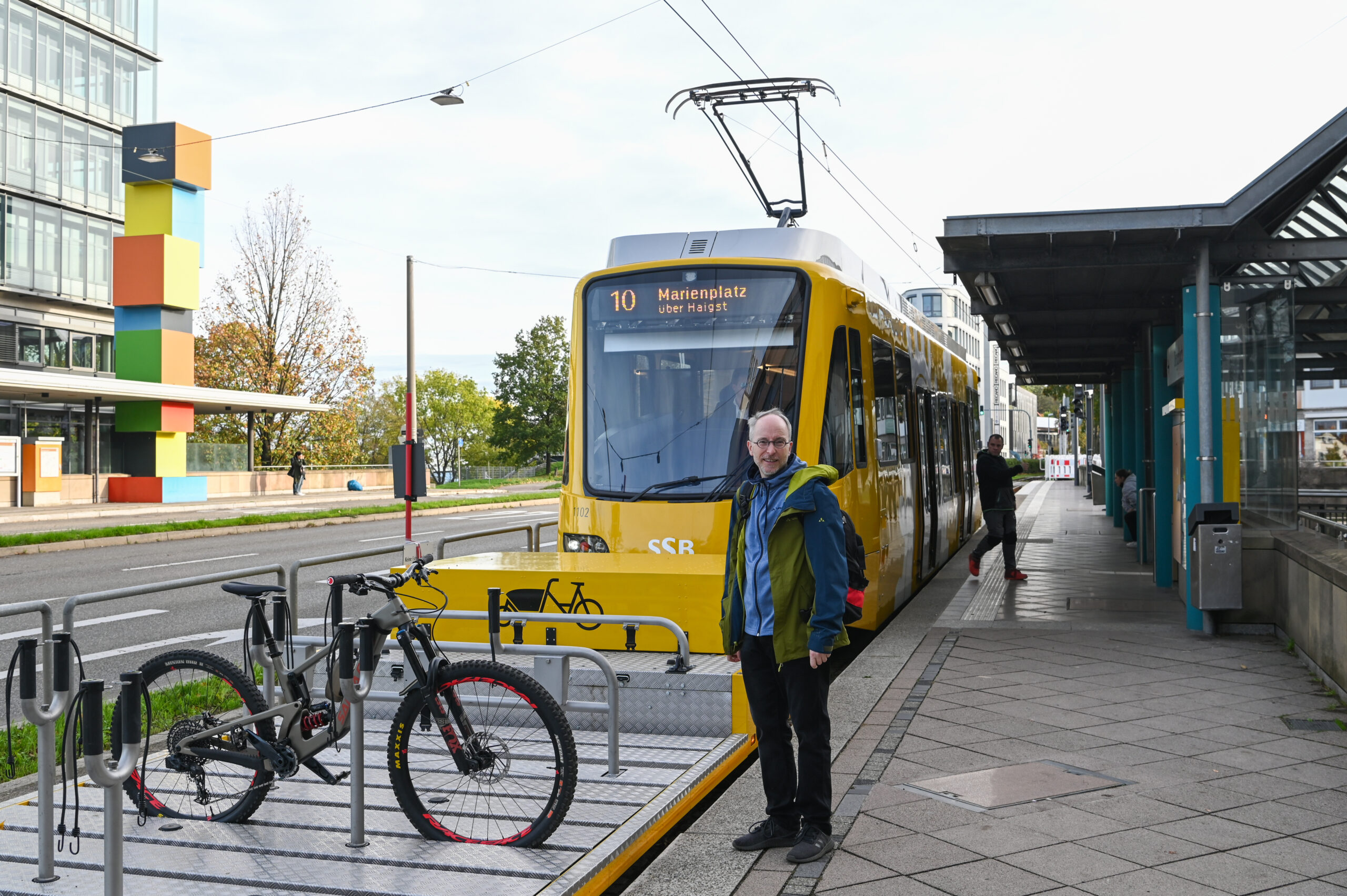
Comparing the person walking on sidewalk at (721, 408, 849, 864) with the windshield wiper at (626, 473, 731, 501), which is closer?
the person walking on sidewalk at (721, 408, 849, 864)

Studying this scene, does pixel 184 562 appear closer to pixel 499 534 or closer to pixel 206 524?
pixel 206 524

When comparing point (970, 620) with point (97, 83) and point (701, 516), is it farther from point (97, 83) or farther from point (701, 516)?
point (97, 83)

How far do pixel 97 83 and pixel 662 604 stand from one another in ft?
150

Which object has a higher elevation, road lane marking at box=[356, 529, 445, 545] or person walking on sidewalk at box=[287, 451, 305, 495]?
person walking on sidewalk at box=[287, 451, 305, 495]

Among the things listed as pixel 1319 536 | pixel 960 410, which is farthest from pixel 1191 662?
pixel 960 410

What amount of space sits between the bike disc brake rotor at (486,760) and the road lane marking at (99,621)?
7681 mm

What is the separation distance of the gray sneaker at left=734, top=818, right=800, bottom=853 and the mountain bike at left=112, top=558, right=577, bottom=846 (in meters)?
0.70

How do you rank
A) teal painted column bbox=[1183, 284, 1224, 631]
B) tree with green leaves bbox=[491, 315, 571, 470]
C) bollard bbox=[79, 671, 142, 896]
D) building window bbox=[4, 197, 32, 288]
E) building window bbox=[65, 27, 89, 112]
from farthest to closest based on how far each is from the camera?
tree with green leaves bbox=[491, 315, 571, 470] < building window bbox=[65, 27, 89, 112] < building window bbox=[4, 197, 32, 288] < teal painted column bbox=[1183, 284, 1224, 631] < bollard bbox=[79, 671, 142, 896]

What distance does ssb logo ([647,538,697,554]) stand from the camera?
8.16m

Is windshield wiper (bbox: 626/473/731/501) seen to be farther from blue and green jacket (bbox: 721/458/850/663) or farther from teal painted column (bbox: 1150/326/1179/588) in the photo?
teal painted column (bbox: 1150/326/1179/588)

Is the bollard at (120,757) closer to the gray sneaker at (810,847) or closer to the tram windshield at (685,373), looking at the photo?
the gray sneaker at (810,847)

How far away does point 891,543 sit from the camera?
413 inches

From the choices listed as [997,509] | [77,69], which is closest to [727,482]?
[997,509]

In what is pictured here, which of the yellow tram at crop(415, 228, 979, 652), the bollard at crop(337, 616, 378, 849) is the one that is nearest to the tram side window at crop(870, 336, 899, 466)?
the yellow tram at crop(415, 228, 979, 652)
